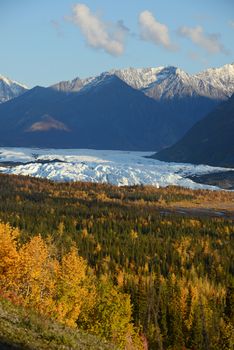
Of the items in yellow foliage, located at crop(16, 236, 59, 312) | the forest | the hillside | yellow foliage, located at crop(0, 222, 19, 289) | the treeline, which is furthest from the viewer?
the forest

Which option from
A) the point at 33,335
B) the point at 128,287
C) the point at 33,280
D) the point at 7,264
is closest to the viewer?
the point at 33,335

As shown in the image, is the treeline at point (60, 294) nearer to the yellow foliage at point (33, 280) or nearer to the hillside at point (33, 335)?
A: the yellow foliage at point (33, 280)

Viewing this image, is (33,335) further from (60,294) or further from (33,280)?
(60,294)

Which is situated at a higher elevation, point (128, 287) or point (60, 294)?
point (60, 294)

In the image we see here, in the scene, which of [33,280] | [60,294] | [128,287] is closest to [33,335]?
[33,280]

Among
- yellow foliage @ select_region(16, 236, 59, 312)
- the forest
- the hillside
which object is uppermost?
the hillside

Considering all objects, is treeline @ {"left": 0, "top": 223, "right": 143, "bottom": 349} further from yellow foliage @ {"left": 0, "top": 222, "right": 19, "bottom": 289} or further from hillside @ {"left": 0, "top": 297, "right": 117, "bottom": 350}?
hillside @ {"left": 0, "top": 297, "right": 117, "bottom": 350}

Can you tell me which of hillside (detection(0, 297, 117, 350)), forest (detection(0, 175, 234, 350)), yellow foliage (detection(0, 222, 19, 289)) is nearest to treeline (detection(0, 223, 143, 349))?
yellow foliage (detection(0, 222, 19, 289))

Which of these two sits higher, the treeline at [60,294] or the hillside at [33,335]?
the hillside at [33,335]

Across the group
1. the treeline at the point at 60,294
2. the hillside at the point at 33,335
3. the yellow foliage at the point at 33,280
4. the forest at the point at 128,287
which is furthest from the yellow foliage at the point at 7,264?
the hillside at the point at 33,335

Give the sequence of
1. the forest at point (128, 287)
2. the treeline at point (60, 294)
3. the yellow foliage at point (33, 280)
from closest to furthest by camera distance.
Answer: the yellow foliage at point (33, 280), the treeline at point (60, 294), the forest at point (128, 287)

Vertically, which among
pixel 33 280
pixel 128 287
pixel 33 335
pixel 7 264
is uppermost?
pixel 33 335

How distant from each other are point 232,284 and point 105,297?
4526cm

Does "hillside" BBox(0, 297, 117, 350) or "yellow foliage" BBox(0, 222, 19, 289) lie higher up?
"hillside" BBox(0, 297, 117, 350)
